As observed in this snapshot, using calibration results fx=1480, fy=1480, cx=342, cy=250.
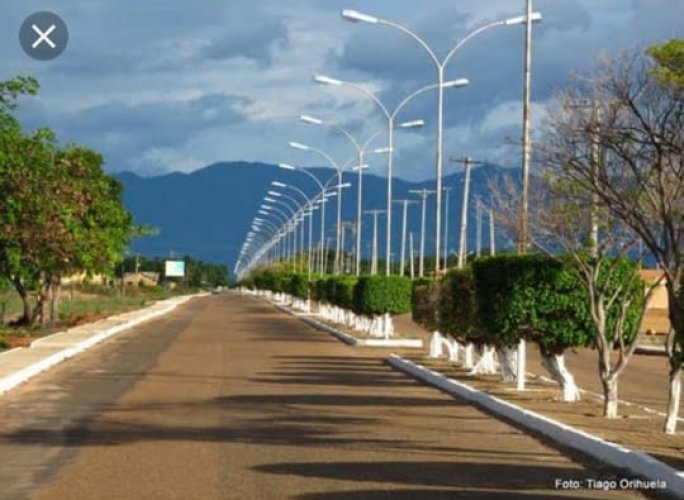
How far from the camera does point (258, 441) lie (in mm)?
17750

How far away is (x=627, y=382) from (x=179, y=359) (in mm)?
11057

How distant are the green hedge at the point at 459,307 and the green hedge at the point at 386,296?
1658 centimetres

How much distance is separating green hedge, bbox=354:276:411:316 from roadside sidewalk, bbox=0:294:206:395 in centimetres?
877

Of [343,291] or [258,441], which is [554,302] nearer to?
[258,441]

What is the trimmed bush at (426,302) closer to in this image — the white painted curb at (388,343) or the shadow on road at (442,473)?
the white painted curb at (388,343)

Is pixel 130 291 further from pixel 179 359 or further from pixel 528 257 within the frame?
pixel 528 257

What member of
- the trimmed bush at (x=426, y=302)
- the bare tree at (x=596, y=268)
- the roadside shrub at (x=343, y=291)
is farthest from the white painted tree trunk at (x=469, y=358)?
the roadside shrub at (x=343, y=291)

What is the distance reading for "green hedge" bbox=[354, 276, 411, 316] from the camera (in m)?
49.2

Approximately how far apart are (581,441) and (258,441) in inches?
Answer: 151

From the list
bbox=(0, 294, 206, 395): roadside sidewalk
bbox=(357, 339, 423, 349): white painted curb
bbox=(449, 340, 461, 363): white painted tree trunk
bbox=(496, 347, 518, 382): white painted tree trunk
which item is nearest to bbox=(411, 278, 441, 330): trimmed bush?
bbox=(449, 340, 461, 363): white painted tree trunk

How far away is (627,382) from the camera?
32.1 m

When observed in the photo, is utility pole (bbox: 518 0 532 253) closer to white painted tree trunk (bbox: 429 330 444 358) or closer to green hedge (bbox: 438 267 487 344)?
green hedge (bbox: 438 267 487 344)

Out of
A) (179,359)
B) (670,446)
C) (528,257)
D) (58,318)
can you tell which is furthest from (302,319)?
(670,446)

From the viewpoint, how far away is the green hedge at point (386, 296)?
49.2 meters
